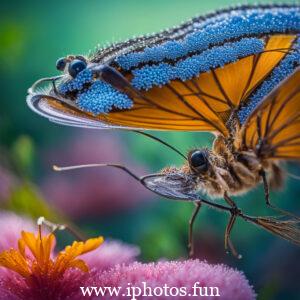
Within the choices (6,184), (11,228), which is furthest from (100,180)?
(11,228)

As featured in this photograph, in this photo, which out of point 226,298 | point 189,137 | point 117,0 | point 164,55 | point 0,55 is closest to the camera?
point 226,298

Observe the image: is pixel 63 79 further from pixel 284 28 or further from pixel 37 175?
pixel 37 175

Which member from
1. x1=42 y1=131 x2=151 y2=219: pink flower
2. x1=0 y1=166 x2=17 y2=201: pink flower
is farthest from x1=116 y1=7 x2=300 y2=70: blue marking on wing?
x1=42 y1=131 x2=151 y2=219: pink flower

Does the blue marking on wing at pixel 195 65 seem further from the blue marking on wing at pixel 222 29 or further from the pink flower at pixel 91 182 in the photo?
the pink flower at pixel 91 182

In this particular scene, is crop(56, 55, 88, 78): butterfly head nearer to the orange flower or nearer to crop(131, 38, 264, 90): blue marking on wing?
crop(131, 38, 264, 90): blue marking on wing

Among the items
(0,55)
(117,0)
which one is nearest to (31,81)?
(0,55)

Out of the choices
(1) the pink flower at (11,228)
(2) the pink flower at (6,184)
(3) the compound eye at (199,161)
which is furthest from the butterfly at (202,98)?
(2) the pink flower at (6,184)

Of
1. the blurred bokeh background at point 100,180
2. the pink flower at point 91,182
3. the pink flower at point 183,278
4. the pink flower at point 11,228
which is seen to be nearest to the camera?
the pink flower at point 183,278
